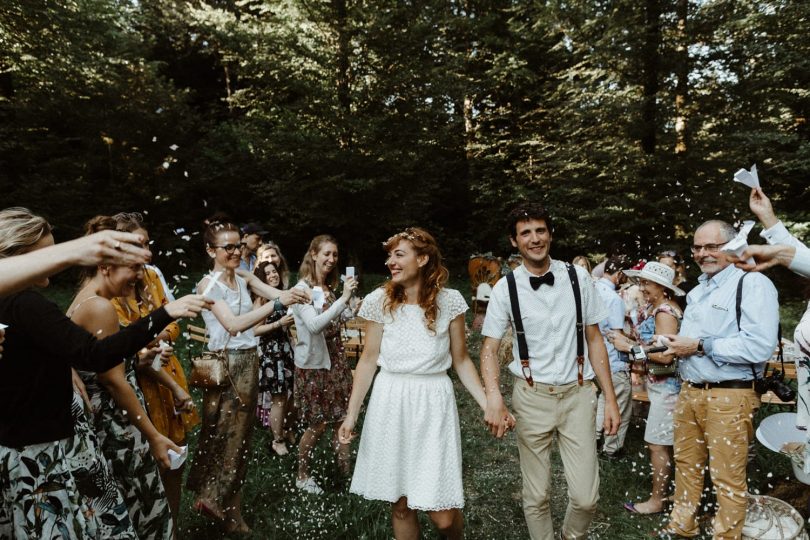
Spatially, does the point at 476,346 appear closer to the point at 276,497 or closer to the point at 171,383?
the point at 276,497

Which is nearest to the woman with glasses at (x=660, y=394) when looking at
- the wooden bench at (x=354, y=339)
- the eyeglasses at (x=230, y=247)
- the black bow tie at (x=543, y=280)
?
the black bow tie at (x=543, y=280)

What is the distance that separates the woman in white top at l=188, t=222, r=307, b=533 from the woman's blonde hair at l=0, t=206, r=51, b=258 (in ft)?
5.21

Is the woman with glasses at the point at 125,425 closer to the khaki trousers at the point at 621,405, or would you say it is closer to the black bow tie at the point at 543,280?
the black bow tie at the point at 543,280

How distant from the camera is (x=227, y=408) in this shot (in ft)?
12.6

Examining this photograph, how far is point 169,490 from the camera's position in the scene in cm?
345

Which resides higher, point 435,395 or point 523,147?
point 523,147

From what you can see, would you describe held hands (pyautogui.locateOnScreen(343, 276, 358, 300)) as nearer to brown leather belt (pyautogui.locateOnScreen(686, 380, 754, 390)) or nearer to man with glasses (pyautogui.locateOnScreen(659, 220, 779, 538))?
man with glasses (pyautogui.locateOnScreen(659, 220, 779, 538))

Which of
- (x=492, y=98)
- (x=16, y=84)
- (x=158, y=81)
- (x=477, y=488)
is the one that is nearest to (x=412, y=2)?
(x=492, y=98)

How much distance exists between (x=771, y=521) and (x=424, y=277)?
2.80m

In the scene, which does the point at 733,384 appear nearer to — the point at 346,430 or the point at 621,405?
the point at 621,405

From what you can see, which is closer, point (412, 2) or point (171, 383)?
point (171, 383)

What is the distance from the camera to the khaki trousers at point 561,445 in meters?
3.29

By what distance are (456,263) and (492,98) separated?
21.5 ft

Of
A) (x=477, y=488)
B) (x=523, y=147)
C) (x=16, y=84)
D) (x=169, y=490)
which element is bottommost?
(x=477, y=488)
